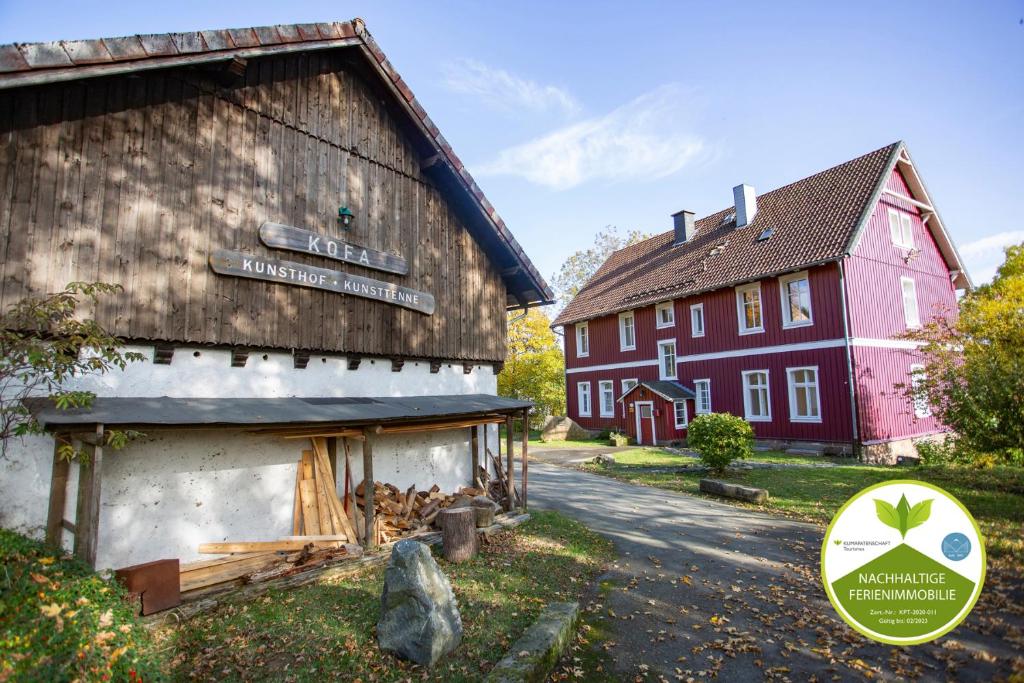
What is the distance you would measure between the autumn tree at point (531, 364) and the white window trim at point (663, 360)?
9.49m

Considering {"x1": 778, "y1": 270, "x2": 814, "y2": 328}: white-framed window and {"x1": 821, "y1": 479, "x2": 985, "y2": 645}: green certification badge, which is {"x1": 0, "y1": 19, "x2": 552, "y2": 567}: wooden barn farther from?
{"x1": 778, "y1": 270, "x2": 814, "y2": 328}: white-framed window

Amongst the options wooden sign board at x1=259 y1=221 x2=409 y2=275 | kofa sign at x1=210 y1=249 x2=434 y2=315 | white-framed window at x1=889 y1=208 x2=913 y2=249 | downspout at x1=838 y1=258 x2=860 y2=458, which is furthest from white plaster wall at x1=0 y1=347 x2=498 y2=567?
white-framed window at x1=889 y1=208 x2=913 y2=249

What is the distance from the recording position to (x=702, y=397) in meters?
24.0

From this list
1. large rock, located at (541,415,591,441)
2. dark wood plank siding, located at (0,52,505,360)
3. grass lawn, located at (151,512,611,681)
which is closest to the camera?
grass lawn, located at (151,512,611,681)

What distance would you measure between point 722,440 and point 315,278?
12289 millimetres

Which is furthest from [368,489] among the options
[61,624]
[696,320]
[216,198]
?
[696,320]

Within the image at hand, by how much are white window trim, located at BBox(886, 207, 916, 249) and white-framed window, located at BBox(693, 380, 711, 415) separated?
9.57 m

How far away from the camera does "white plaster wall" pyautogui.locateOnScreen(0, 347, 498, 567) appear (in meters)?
6.06

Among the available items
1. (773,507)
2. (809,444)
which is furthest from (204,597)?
(809,444)

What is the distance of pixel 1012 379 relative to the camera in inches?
450

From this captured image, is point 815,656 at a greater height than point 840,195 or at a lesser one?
lesser

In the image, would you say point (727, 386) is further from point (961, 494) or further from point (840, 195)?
point (961, 494)

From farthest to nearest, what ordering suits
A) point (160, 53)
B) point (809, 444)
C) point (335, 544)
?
point (809, 444), point (335, 544), point (160, 53)

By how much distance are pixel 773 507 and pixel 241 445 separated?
1118cm
